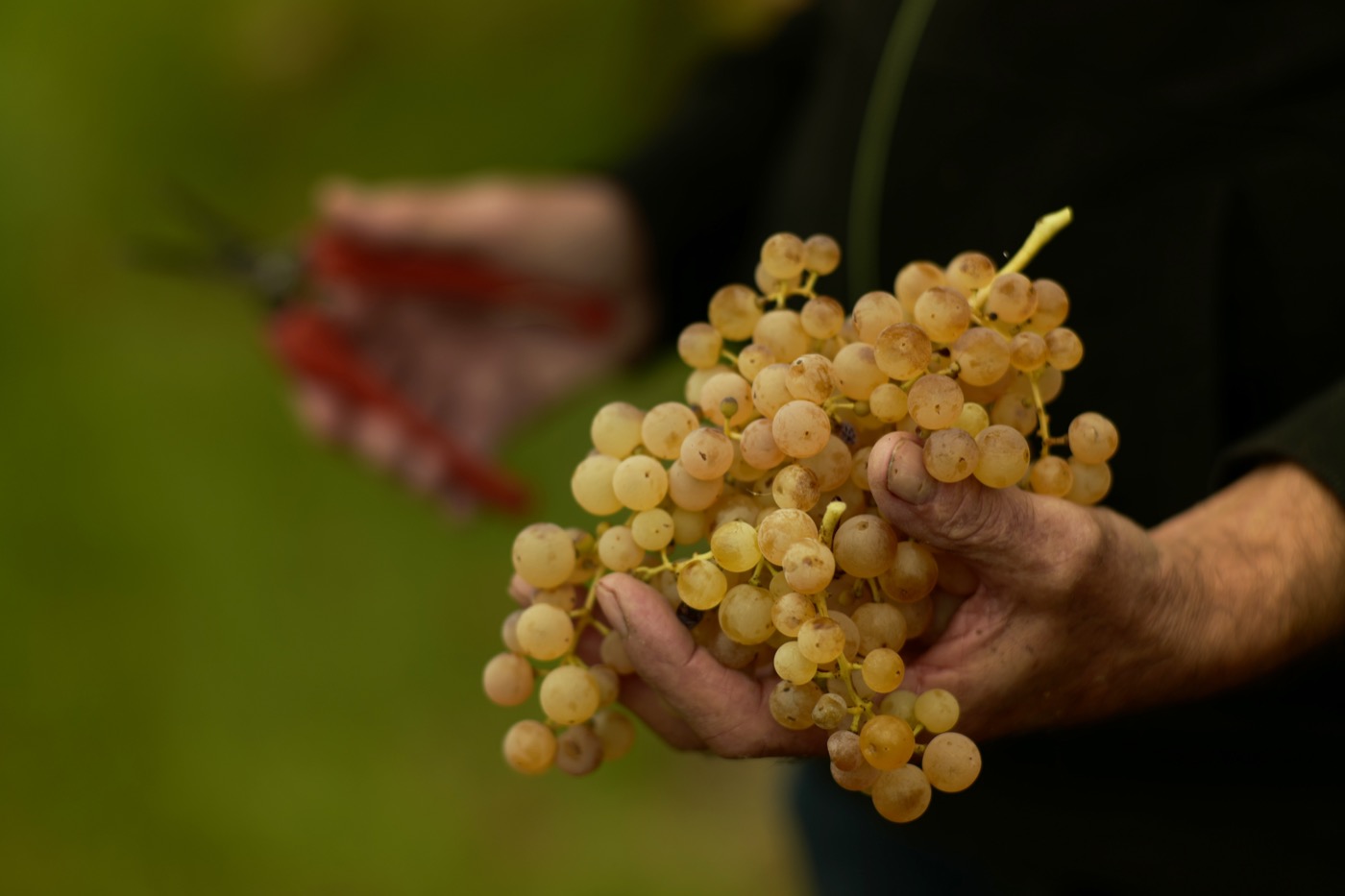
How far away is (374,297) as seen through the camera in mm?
932

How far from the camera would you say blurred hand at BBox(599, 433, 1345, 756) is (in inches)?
12.3

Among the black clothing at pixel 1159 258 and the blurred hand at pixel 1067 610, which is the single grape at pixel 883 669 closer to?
the blurred hand at pixel 1067 610

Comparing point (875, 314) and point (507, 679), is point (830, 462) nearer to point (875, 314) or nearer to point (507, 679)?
point (875, 314)

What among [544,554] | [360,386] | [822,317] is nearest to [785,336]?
[822,317]

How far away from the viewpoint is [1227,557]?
37 cm

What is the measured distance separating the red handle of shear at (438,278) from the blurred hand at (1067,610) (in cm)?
57

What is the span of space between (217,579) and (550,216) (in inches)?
29.0

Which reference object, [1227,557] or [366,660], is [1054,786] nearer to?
[1227,557]

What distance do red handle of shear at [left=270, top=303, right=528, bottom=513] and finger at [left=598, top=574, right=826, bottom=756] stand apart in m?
0.57

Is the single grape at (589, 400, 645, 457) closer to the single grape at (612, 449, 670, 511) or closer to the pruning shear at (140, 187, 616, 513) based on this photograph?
the single grape at (612, 449, 670, 511)

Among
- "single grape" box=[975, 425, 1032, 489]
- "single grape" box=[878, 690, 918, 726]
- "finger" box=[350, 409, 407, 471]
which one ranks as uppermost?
"finger" box=[350, 409, 407, 471]

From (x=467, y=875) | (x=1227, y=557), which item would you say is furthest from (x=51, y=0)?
(x=1227, y=557)

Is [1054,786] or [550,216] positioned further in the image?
[550,216]

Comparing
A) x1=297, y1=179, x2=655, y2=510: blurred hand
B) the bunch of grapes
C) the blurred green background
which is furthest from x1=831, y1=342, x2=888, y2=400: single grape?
the blurred green background
